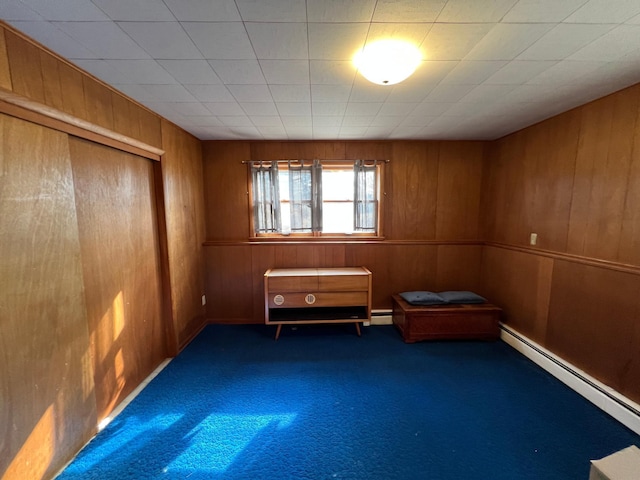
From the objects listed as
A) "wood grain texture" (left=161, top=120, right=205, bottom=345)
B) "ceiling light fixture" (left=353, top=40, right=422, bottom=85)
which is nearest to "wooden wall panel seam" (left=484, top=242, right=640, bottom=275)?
"ceiling light fixture" (left=353, top=40, right=422, bottom=85)

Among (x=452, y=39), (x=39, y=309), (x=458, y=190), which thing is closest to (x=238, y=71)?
(x=452, y=39)

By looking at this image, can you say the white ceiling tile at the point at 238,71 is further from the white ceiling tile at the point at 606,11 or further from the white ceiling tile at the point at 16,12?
the white ceiling tile at the point at 606,11

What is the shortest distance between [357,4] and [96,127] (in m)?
1.74

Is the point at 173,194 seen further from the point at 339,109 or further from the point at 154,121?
the point at 339,109

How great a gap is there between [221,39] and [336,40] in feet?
1.92

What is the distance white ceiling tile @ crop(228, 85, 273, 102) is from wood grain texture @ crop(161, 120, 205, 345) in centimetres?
99

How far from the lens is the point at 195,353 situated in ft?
8.85

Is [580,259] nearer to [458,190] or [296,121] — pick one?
[458,190]

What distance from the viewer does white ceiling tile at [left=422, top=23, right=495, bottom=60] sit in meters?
1.24

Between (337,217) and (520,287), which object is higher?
(337,217)

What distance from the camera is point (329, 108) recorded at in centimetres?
222

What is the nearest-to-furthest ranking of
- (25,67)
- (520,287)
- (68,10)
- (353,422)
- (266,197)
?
(68,10) < (25,67) < (353,422) < (520,287) < (266,197)

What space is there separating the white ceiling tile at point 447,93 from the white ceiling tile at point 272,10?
1.18m

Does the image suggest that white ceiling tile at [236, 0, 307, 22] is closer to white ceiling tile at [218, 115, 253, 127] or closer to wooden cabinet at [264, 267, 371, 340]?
white ceiling tile at [218, 115, 253, 127]
